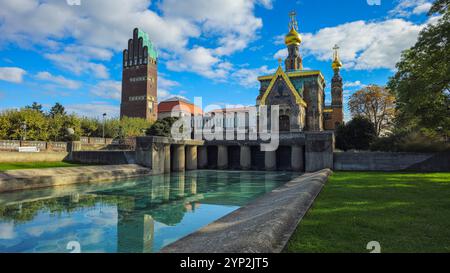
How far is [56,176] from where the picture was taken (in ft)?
61.8

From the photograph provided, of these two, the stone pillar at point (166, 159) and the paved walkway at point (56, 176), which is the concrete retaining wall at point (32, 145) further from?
the paved walkway at point (56, 176)

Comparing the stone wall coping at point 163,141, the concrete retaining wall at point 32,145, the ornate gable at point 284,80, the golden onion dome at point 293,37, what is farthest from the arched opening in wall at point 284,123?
the concrete retaining wall at point 32,145

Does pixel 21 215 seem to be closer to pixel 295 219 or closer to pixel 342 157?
pixel 295 219

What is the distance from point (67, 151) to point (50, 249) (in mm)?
33363

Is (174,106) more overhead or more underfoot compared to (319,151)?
more overhead

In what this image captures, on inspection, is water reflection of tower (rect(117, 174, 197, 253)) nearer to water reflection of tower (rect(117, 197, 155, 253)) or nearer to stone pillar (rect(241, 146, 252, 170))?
water reflection of tower (rect(117, 197, 155, 253))

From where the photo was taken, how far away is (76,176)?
20344 mm

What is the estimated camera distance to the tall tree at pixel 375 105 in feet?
177

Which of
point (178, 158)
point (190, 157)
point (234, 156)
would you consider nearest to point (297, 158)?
point (234, 156)

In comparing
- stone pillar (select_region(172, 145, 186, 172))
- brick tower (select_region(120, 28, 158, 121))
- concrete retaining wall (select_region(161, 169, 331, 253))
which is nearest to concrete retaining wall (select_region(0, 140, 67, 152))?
stone pillar (select_region(172, 145, 186, 172))

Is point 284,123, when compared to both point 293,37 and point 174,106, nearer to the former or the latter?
point 293,37

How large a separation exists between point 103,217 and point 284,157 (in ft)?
105

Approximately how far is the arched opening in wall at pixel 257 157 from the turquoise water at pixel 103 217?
2413cm

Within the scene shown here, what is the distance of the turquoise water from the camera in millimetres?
7605
